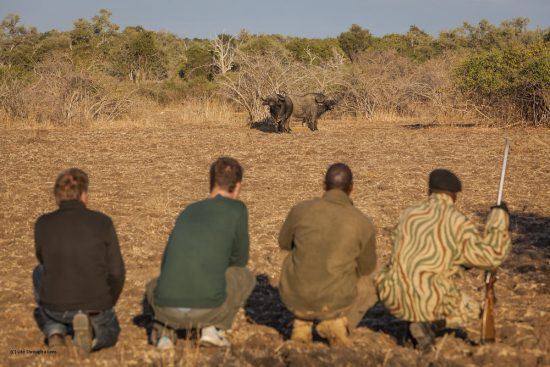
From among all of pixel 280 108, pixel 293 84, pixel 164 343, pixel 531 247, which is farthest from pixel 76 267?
pixel 293 84

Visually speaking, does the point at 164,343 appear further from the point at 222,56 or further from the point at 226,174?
the point at 222,56

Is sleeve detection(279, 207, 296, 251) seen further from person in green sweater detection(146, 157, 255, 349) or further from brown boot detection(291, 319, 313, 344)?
brown boot detection(291, 319, 313, 344)

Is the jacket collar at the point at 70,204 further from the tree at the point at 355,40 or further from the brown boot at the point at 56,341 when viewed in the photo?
the tree at the point at 355,40

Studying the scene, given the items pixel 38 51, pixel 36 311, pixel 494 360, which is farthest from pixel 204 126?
pixel 38 51

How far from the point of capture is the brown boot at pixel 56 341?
14.5ft

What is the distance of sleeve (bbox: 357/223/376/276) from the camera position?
457cm

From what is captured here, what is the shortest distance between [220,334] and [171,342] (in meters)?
0.34

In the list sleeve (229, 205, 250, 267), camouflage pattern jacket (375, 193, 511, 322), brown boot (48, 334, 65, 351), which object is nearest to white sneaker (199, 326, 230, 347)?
sleeve (229, 205, 250, 267)

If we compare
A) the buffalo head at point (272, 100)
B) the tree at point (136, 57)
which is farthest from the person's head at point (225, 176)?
the tree at point (136, 57)

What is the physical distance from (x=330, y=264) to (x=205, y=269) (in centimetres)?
80

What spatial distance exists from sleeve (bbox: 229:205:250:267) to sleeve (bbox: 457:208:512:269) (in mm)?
1369

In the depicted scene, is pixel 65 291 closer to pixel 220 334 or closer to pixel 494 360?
pixel 220 334

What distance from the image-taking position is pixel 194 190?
428 inches

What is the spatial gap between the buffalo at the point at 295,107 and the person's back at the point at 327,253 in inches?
611
